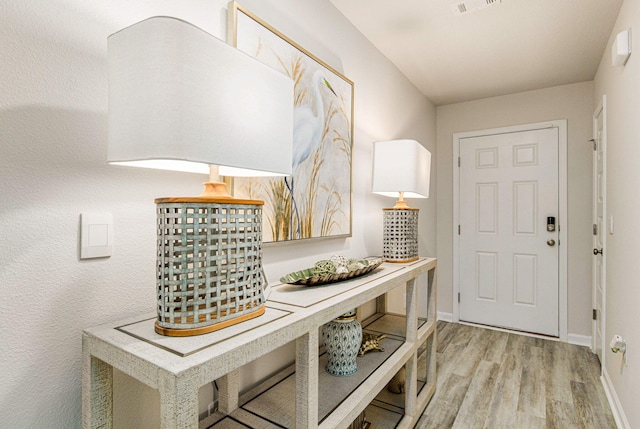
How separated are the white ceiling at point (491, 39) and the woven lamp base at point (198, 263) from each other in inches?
66.2

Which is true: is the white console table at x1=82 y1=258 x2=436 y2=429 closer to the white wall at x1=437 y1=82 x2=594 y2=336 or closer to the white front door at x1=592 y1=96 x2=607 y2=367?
the white front door at x1=592 y1=96 x2=607 y2=367

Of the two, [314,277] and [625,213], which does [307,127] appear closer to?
[314,277]

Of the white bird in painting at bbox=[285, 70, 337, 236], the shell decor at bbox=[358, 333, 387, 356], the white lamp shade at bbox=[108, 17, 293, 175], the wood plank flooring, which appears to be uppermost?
the white bird in painting at bbox=[285, 70, 337, 236]

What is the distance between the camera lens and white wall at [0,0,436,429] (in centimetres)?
82

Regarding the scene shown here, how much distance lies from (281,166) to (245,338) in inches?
16.9

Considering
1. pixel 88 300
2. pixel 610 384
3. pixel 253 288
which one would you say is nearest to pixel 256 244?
pixel 253 288

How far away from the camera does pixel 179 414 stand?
2.16 ft

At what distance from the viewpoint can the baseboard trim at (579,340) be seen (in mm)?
3091

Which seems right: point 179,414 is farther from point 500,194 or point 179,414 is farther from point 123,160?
point 500,194

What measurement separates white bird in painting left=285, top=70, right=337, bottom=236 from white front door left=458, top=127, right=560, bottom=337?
2398 millimetres

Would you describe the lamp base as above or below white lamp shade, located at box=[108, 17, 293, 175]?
below

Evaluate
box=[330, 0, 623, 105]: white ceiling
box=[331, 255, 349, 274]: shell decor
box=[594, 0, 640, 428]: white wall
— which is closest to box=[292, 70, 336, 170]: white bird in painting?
box=[331, 255, 349, 274]: shell decor

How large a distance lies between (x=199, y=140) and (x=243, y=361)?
494 millimetres

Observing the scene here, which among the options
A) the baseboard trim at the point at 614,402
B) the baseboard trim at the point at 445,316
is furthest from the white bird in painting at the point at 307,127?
the baseboard trim at the point at 445,316
